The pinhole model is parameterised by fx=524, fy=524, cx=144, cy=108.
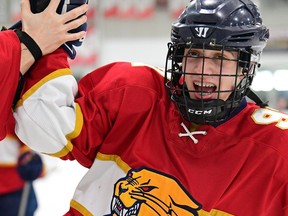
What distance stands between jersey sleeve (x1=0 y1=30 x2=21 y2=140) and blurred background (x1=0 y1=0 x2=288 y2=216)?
251 inches

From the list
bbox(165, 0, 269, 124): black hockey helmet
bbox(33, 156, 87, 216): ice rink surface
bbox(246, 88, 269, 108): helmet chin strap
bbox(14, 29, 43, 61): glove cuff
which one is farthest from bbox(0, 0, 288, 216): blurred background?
bbox(14, 29, 43, 61): glove cuff

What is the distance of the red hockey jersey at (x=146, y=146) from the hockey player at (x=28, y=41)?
0.04 metres

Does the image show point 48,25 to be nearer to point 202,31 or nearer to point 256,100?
point 202,31

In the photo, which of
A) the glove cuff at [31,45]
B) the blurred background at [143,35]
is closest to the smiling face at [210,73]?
A: the glove cuff at [31,45]

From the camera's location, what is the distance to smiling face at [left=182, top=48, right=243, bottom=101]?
1413 millimetres

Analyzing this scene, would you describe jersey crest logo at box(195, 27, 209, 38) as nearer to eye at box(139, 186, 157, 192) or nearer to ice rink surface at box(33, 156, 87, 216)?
eye at box(139, 186, 157, 192)

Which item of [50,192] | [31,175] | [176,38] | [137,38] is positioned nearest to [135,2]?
[137,38]

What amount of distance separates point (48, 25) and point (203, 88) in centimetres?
45

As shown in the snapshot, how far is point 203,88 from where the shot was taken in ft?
4.69

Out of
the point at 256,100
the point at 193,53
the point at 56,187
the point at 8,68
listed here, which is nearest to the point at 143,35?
the point at 56,187

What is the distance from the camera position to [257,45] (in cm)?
149

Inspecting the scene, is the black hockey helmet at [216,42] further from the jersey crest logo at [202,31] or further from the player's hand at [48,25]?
the player's hand at [48,25]

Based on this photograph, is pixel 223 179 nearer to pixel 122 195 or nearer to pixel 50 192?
pixel 122 195

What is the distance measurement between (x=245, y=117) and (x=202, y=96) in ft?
0.57
